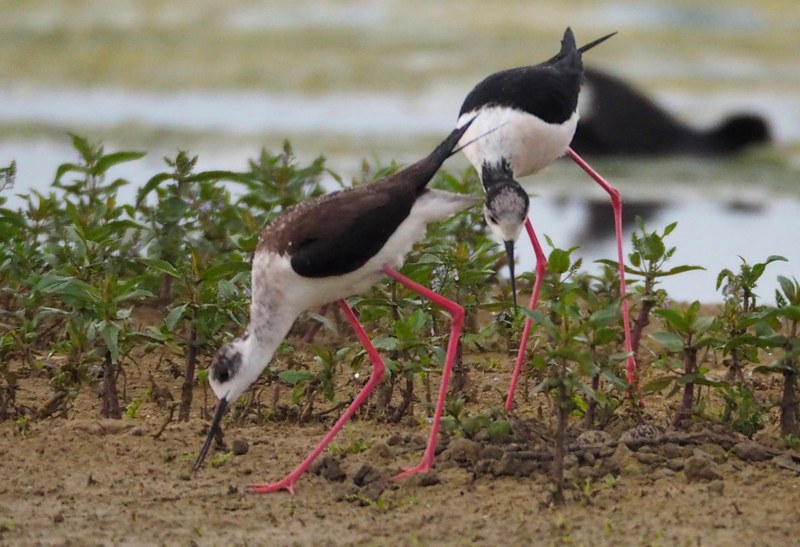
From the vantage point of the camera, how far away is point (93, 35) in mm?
14062

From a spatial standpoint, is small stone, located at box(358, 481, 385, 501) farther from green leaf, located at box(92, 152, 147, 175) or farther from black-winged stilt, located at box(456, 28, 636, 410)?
green leaf, located at box(92, 152, 147, 175)

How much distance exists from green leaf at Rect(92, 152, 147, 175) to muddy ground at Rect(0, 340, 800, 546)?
115cm

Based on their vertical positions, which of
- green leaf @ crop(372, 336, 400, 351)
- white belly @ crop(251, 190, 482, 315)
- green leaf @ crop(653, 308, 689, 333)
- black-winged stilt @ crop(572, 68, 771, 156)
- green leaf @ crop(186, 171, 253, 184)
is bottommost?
green leaf @ crop(372, 336, 400, 351)

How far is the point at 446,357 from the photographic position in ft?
14.4

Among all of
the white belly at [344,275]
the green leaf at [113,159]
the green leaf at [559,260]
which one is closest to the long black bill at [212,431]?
the white belly at [344,275]

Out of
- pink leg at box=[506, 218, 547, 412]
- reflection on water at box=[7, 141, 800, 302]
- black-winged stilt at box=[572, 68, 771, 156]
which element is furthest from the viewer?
black-winged stilt at box=[572, 68, 771, 156]

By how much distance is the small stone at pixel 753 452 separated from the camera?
397cm

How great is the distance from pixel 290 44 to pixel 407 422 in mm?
9541

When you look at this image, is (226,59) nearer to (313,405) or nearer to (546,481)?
(313,405)

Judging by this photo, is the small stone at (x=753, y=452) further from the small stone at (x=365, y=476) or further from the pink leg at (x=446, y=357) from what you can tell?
the small stone at (x=365, y=476)

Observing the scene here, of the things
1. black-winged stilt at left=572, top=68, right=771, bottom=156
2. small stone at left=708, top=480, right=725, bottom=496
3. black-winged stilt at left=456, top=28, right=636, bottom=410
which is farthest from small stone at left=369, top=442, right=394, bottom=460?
black-winged stilt at left=572, top=68, right=771, bottom=156

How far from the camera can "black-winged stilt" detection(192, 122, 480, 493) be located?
161 inches

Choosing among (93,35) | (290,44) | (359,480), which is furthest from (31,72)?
(359,480)

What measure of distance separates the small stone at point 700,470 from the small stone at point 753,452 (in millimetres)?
168
